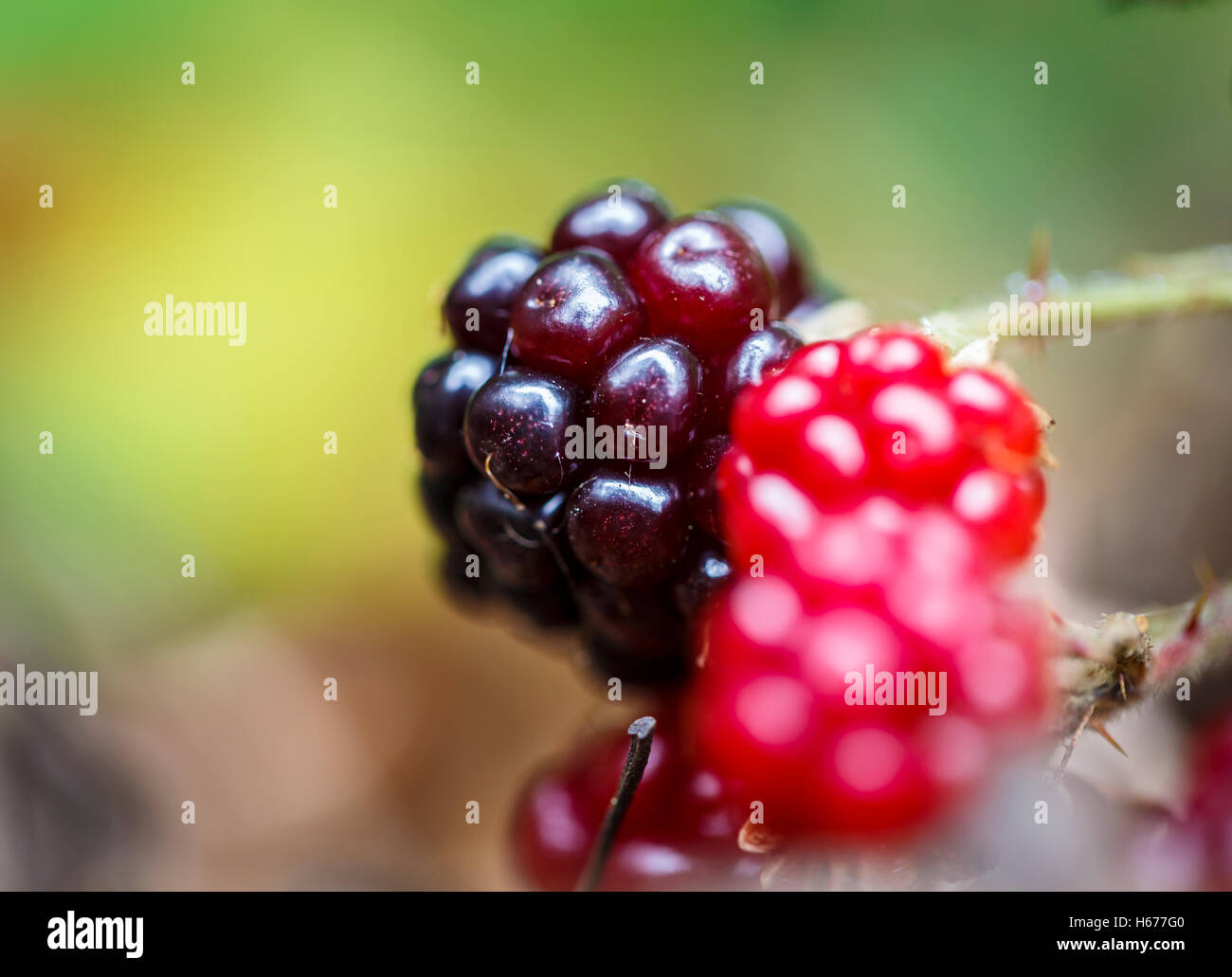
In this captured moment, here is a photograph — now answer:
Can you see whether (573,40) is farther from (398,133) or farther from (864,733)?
(864,733)

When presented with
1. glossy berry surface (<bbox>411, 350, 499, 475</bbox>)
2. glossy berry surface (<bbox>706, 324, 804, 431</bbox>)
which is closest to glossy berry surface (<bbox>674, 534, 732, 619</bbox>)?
glossy berry surface (<bbox>706, 324, 804, 431</bbox>)

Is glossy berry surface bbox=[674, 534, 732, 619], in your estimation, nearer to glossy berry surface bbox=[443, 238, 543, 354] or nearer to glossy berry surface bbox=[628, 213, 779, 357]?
glossy berry surface bbox=[628, 213, 779, 357]

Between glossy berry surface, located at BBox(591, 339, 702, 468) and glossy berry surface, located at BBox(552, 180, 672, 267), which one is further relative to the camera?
glossy berry surface, located at BBox(552, 180, 672, 267)

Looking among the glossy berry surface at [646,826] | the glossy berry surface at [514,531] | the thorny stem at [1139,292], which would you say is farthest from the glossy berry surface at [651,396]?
the glossy berry surface at [646,826]

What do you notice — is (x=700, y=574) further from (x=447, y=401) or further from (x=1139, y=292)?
(x=1139, y=292)

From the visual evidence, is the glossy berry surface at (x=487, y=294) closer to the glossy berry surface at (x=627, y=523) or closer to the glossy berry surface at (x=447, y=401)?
the glossy berry surface at (x=447, y=401)

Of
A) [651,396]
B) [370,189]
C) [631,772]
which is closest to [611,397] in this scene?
[651,396]
